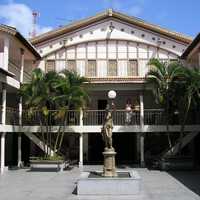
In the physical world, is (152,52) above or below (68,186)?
above

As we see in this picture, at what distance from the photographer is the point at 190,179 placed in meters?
17.8

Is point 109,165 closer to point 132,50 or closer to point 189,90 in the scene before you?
point 189,90

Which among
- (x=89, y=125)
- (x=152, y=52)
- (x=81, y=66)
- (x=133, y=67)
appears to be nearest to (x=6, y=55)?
(x=89, y=125)

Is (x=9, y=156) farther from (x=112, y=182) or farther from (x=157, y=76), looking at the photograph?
(x=112, y=182)

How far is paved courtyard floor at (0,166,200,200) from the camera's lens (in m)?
13.2

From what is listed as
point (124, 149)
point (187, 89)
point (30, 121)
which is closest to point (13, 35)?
point (30, 121)

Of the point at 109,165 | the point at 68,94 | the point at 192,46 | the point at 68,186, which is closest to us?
the point at 109,165

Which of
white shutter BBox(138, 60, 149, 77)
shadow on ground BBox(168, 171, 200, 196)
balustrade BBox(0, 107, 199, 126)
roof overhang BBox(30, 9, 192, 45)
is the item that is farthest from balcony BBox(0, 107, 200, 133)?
roof overhang BBox(30, 9, 192, 45)

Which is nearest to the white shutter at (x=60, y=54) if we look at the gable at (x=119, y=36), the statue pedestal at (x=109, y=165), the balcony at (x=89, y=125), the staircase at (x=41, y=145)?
the gable at (x=119, y=36)

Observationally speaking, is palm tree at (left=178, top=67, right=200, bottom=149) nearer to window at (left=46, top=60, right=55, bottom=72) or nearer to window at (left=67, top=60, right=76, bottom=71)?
window at (left=67, top=60, right=76, bottom=71)

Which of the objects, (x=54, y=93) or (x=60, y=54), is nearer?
(x=54, y=93)

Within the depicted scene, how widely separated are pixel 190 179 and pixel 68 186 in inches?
215

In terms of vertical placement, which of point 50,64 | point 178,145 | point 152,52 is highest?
point 152,52

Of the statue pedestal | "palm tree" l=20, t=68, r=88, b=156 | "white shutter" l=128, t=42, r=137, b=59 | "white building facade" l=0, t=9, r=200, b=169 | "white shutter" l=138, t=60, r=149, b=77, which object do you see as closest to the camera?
the statue pedestal
